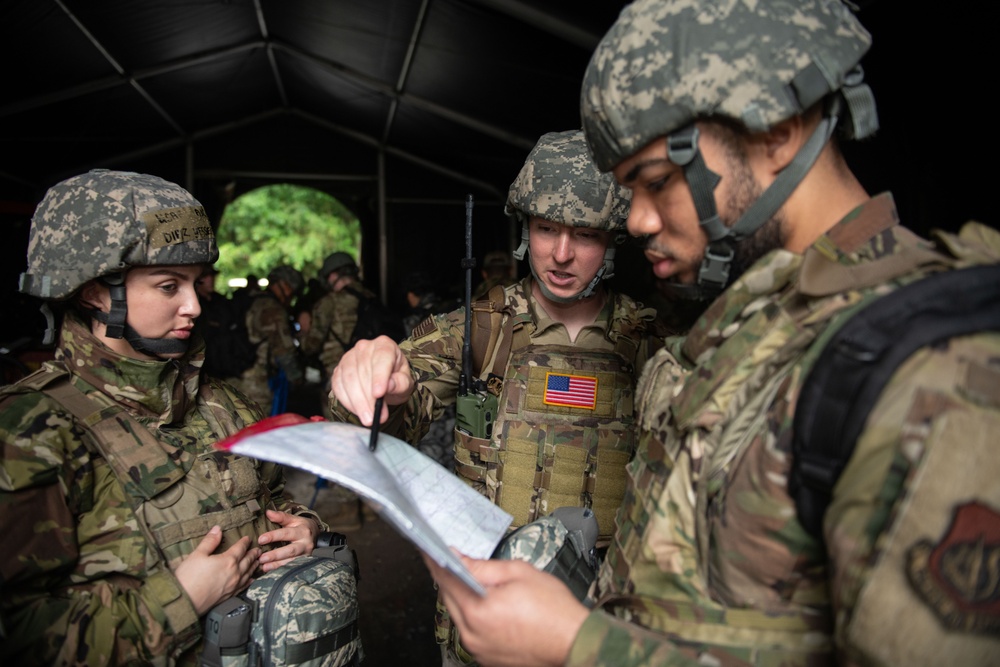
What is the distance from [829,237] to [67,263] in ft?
6.49

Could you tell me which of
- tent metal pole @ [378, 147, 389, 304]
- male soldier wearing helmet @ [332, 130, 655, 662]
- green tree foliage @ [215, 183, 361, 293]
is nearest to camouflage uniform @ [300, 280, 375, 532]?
tent metal pole @ [378, 147, 389, 304]

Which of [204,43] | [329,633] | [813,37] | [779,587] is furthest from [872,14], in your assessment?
[204,43]

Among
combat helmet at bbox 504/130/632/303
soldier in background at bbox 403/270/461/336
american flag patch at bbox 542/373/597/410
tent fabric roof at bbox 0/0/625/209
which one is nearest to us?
combat helmet at bbox 504/130/632/303

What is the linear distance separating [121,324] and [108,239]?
0.25 meters

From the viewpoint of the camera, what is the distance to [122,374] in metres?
1.93

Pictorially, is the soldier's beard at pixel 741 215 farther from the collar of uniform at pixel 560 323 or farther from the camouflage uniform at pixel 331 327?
the camouflage uniform at pixel 331 327

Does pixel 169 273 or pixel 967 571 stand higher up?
pixel 169 273

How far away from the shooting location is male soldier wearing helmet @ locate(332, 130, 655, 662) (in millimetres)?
2367

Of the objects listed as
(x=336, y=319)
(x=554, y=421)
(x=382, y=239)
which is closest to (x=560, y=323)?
(x=554, y=421)

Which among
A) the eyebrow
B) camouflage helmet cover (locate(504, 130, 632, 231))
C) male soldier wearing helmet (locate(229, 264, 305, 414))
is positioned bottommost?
male soldier wearing helmet (locate(229, 264, 305, 414))

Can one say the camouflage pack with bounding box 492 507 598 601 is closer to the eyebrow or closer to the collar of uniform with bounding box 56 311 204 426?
the collar of uniform with bounding box 56 311 204 426

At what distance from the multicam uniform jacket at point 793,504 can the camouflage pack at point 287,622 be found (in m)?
0.86

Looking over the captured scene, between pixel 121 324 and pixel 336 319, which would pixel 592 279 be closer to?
pixel 121 324

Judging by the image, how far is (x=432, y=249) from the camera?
39.9ft
